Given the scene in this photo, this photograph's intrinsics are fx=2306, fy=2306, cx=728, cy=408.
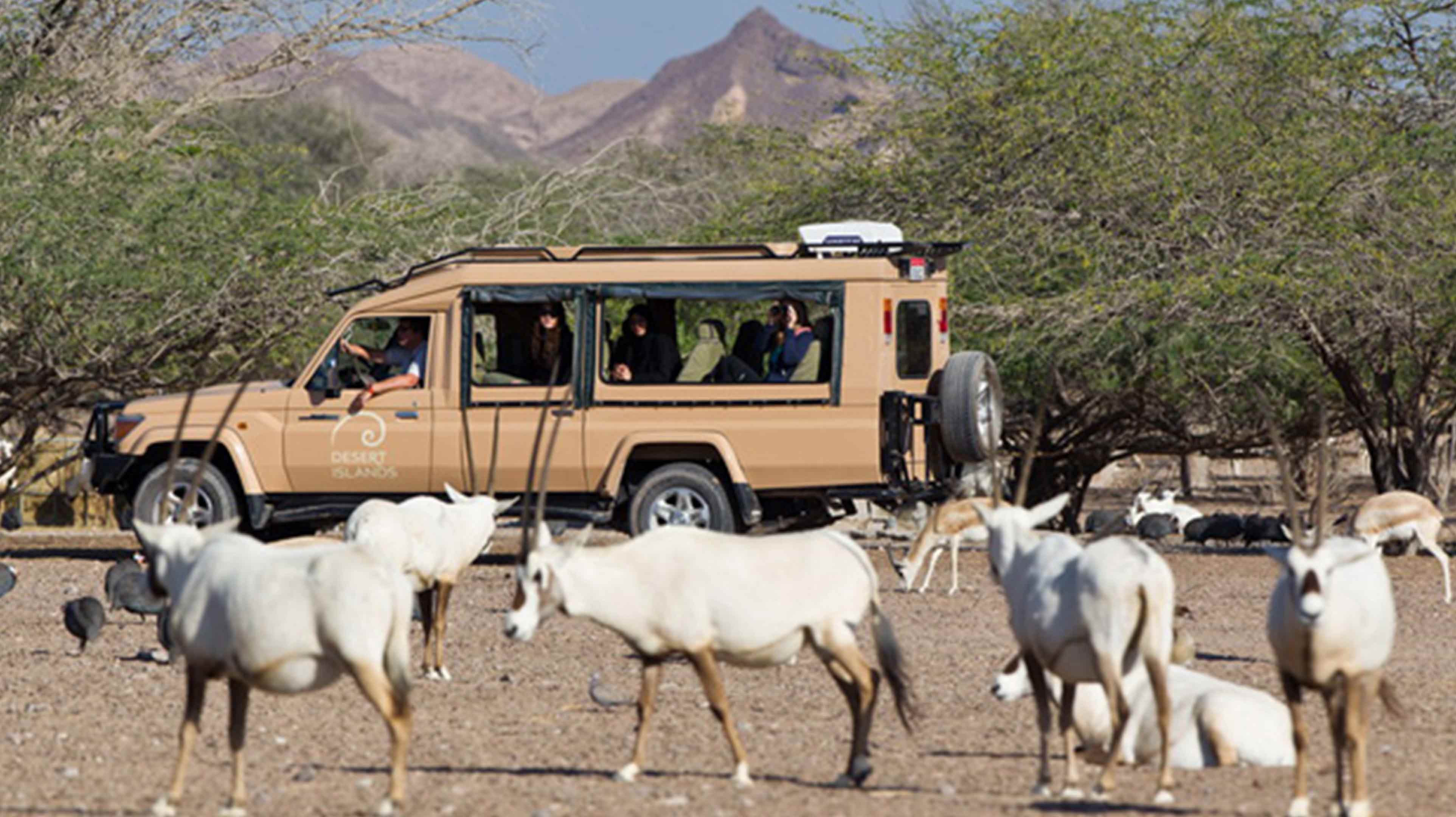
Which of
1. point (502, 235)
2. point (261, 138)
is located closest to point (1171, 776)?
point (502, 235)

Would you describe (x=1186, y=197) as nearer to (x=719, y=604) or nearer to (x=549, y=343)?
(x=549, y=343)

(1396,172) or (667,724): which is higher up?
(1396,172)

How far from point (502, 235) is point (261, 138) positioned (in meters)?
45.0

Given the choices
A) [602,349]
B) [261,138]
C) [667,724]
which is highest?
[261,138]

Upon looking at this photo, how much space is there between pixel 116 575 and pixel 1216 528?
15549mm

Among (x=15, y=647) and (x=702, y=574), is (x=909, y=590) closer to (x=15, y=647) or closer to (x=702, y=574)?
(x=15, y=647)

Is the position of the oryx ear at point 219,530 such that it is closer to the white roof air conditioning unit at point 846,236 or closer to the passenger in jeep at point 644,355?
the passenger in jeep at point 644,355

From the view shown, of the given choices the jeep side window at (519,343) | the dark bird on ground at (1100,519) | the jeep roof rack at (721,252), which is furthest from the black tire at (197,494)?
the dark bird on ground at (1100,519)

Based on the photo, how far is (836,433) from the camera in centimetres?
1995

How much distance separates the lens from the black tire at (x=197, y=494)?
20219 mm

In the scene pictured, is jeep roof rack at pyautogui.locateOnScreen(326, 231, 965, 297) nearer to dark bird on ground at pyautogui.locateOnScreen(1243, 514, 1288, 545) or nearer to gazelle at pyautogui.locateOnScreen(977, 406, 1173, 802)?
dark bird on ground at pyautogui.locateOnScreen(1243, 514, 1288, 545)

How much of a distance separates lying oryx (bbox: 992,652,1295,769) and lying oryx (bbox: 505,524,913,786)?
3.16 feet

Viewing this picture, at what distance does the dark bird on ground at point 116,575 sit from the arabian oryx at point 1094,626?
8778mm

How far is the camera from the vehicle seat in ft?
66.2
